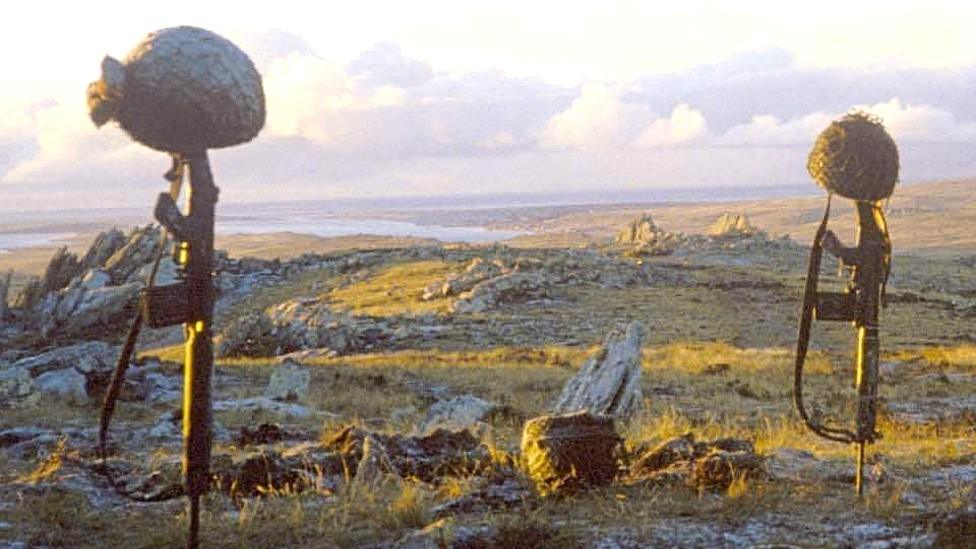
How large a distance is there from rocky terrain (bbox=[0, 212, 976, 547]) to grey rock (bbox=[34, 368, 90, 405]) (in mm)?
49

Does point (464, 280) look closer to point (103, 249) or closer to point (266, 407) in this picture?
point (103, 249)

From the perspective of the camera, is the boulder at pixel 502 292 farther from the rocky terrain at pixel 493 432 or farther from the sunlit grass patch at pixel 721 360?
the sunlit grass patch at pixel 721 360

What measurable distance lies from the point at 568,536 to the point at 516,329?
90.5 feet

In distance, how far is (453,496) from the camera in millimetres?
7547

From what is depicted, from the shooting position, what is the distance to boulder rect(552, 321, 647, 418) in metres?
14.1

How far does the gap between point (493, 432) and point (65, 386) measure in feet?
26.8

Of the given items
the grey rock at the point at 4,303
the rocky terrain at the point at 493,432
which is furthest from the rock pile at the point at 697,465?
the grey rock at the point at 4,303

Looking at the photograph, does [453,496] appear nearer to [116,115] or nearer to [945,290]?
[116,115]

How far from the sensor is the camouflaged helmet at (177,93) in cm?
578

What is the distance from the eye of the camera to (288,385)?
697 inches

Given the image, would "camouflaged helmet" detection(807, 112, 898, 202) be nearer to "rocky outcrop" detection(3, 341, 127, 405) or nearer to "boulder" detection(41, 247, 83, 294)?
"rocky outcrop" detection(3, 341, 127, 405)

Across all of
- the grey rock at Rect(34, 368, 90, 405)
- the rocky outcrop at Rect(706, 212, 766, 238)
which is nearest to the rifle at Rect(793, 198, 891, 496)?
the grey rock at Rect(34, 368, 90, 405)

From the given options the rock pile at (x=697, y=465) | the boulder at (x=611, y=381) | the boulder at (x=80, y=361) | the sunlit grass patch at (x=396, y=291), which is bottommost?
the sunlit grass patch at (x=396, y=291)

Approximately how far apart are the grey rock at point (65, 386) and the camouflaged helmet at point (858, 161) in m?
12.8
